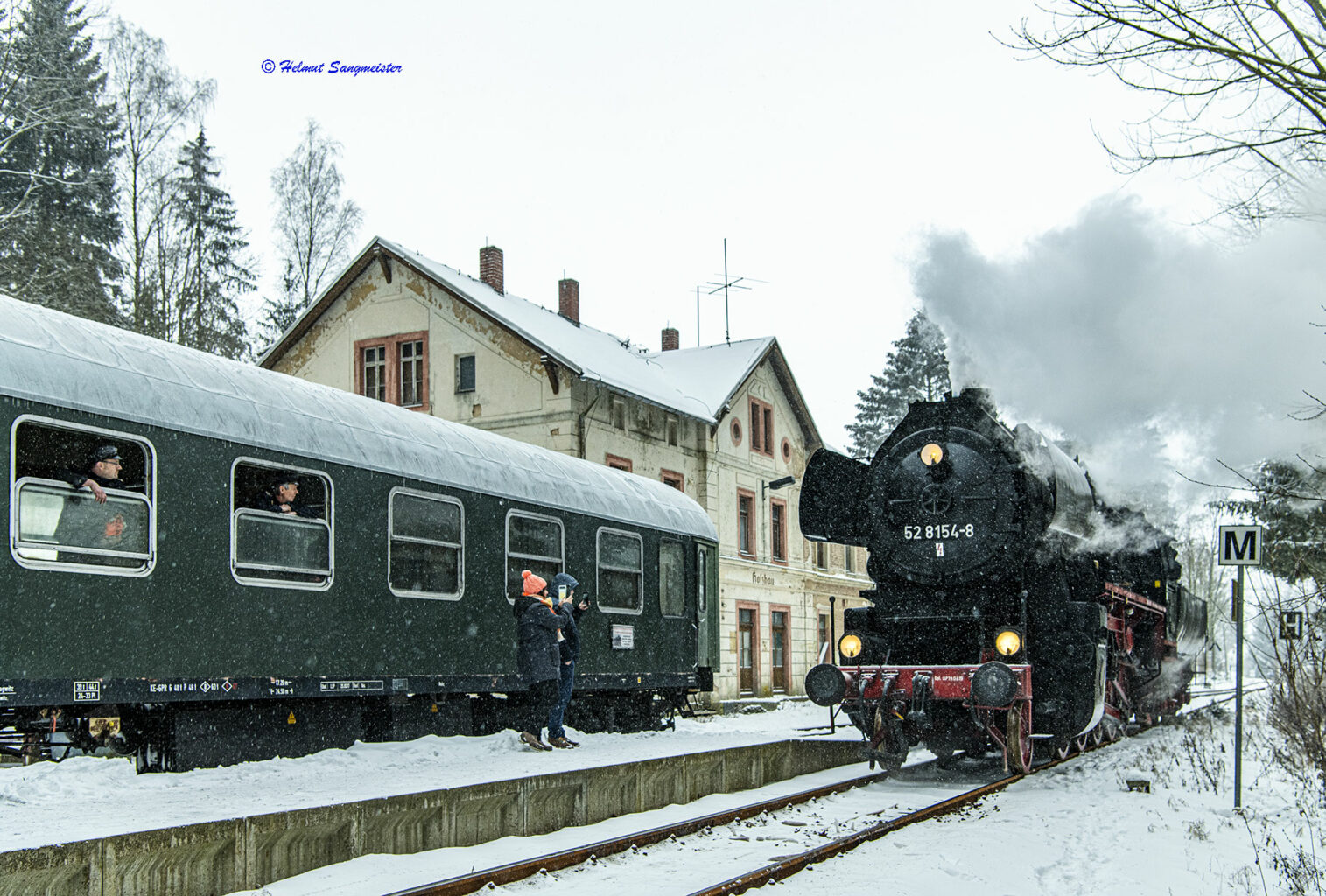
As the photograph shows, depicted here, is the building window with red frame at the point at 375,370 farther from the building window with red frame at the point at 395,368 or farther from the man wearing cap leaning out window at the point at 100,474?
the man wearing cap leaning out window at the point at 100,474

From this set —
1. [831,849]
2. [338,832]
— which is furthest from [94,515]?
[831,849]

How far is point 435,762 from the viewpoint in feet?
30.1

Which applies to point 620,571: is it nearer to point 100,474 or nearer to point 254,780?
point 254,780

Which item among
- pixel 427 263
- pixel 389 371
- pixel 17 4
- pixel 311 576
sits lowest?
pixel 311 576

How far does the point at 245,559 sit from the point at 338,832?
106 inches

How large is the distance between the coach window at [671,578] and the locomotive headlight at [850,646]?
131 inches

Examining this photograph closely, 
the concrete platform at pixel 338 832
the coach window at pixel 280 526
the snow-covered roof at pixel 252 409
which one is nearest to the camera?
the concrete platform at pixel 338 832

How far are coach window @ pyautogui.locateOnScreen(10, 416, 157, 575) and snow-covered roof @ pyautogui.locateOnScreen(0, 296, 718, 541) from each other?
21 centimetres

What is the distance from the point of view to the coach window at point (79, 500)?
711cm

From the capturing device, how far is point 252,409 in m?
8.91

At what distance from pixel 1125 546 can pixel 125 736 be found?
1053 centimetres

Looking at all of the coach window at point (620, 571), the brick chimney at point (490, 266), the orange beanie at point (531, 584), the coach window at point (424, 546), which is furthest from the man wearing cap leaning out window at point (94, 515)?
the brick chimney at point (490, 266)

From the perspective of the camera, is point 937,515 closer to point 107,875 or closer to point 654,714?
point 654,714

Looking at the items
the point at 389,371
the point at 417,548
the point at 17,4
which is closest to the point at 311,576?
the point at 417,548
